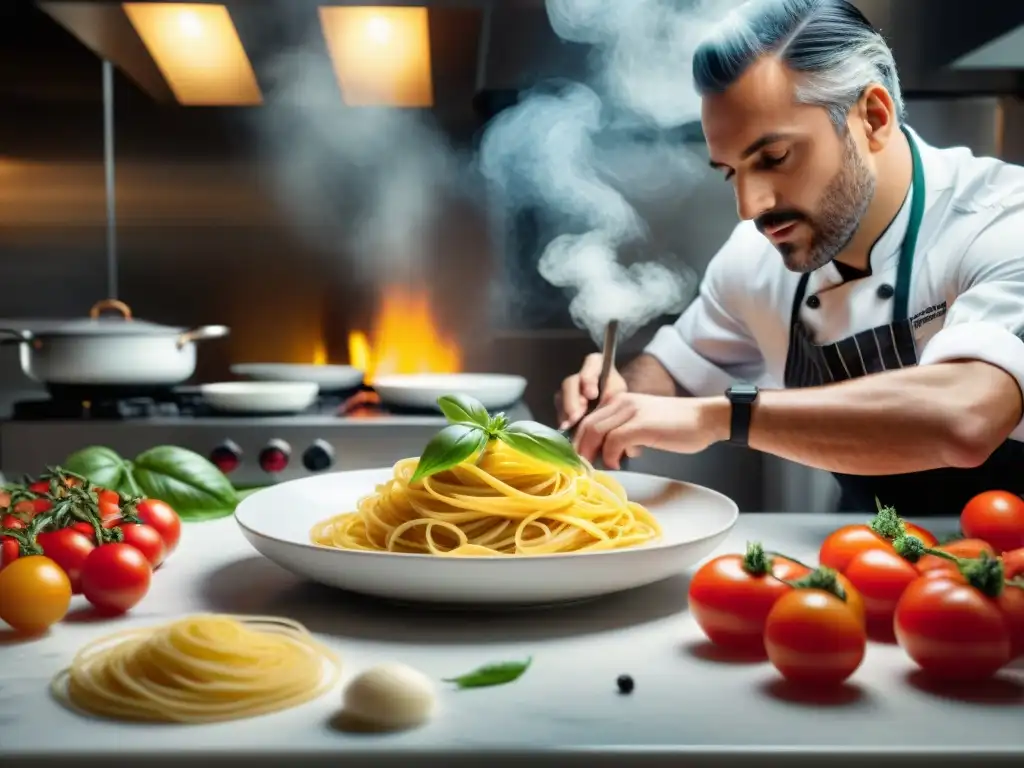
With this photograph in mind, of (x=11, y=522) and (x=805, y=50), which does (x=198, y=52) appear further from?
(x=11, y=522)

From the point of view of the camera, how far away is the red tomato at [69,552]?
0.82 metres

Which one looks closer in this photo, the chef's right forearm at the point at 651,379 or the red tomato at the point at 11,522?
the red tomato at the point at 11,522

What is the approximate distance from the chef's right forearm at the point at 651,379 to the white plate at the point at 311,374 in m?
0.71

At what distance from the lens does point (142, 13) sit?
7.52 feet

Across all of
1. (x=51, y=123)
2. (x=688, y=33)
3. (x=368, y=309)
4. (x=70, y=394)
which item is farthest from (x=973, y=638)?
(x=51, y=123)

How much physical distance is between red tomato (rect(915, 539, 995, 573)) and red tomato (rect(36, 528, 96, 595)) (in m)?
0.67

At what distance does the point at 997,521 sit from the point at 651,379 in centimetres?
107

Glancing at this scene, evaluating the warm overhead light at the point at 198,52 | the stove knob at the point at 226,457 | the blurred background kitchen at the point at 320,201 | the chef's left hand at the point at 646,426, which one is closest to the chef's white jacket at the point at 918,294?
the chef's left hand at the point at 646,426

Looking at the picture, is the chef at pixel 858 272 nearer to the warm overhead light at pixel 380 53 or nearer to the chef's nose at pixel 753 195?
the chef's nose at pixel 753 195

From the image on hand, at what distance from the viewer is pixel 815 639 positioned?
24.2 inches

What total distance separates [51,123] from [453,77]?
1.05 metres

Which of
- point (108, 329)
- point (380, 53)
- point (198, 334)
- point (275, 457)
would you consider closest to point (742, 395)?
point (275, 457)

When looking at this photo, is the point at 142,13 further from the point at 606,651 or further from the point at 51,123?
the point at 606,651

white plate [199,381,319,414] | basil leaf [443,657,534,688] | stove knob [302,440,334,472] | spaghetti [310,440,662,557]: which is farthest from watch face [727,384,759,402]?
white plate [199,381,319,414]
